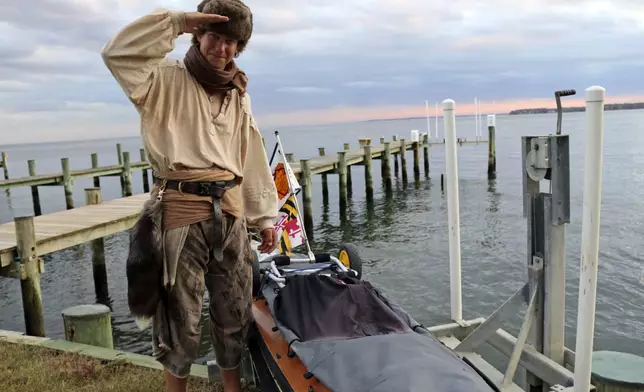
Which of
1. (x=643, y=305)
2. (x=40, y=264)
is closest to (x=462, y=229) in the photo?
(x=643, y=305)

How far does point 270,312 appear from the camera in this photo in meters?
3.43

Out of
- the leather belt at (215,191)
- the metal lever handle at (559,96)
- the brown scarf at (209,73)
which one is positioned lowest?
the leather belt at (215,191)

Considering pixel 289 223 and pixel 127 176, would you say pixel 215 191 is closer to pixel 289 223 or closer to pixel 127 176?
pixel 289 223

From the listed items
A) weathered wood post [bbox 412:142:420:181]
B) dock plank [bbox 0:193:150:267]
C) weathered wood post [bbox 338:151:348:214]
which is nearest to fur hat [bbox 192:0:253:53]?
dock plank [bbox 0:193:150:267]

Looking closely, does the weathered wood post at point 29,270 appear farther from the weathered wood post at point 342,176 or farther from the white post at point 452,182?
the weathered wood post at point 342,176

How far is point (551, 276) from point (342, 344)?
1463 millimetres

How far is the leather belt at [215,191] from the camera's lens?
8.46 feet

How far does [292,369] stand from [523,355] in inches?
62.6

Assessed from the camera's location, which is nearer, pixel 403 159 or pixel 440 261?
pixel 440 261

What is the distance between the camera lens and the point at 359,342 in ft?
8.26

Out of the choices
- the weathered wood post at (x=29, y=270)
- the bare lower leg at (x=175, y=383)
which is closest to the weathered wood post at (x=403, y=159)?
A: the weathered wood post at (x=29, y=270)

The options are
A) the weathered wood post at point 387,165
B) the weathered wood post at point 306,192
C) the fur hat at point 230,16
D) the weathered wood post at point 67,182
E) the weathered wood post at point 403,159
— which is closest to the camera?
the fur hat at point 230,16

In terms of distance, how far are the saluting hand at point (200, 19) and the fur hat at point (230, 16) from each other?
8 cm

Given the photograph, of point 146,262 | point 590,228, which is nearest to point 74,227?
point 146,262
